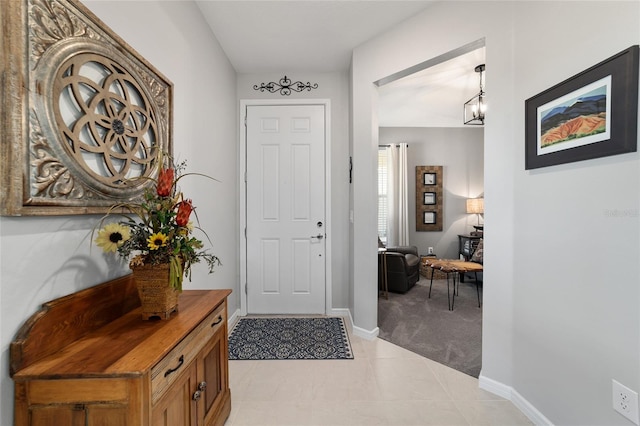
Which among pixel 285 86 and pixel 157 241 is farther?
pixel 285 86

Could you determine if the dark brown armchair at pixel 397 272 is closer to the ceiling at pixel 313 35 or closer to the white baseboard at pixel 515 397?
the white baseboard at pixel 515 397

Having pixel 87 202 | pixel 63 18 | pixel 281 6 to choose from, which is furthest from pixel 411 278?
pixel 63 18

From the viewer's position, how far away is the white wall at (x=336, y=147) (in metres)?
3.22

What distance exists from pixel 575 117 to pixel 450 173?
13.9 ft

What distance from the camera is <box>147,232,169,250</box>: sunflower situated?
1.13 meters

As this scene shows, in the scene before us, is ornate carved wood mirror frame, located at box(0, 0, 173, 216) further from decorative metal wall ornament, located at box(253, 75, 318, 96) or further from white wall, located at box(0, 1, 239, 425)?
decorative metal wall ornament, located at box(253, 75, 318, 96)

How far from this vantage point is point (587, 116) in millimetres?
1313

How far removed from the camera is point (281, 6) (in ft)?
7.15

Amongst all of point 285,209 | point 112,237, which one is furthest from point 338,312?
point 112,237

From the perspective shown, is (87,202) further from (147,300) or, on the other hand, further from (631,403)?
(631,403)

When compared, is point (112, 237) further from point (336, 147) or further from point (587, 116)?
point (336, 147)

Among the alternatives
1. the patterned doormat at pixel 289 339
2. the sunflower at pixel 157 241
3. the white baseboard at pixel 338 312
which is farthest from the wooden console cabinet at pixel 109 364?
the white baseboard at pixel 338 312

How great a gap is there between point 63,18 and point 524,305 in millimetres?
2577

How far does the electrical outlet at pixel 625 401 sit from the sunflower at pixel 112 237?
213 centimetres
